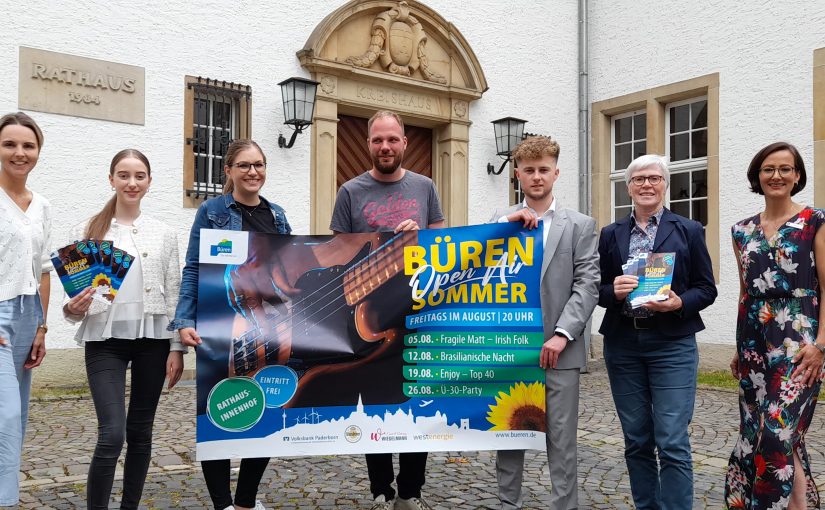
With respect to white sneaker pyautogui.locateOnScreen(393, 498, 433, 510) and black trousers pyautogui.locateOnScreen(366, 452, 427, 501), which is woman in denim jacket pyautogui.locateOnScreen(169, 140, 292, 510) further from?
white sneaker pyautogui.locateOnScreen(393, 498, 433, 510)

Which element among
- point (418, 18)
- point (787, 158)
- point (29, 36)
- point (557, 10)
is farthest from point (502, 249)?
point (557, 10)

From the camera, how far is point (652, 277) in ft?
10.8

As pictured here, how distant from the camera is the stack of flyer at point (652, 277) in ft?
10.6

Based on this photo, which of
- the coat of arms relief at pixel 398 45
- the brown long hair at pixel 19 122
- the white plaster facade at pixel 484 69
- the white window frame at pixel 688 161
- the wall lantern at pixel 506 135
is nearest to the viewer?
the brown long hair at pixel 19 122

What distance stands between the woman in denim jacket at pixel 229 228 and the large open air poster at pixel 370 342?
0.06 m

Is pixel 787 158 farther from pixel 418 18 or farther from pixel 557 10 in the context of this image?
pixel 557 10

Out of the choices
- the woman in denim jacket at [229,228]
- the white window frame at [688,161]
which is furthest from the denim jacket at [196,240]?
the white window frame at [688,161]

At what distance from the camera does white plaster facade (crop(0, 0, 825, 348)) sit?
8633 millimetres

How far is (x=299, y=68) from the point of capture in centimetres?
1037

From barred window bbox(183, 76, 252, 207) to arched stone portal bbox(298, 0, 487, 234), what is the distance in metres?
1.06

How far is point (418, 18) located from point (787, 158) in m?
8.83

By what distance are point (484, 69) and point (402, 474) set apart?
9498 mm

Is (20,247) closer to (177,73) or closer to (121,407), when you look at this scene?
(121,407)

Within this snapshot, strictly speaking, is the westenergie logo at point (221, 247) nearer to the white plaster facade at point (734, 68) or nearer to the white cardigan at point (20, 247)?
the white cardigan at point (20, 247)
